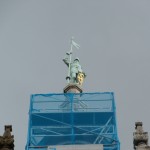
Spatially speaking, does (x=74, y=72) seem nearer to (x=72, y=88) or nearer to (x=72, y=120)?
(x=72, y=88)

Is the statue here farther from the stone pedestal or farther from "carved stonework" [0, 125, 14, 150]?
"carved stonework" [0, 125, 14, 150]

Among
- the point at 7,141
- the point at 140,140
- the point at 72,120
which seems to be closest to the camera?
the point at 7,141

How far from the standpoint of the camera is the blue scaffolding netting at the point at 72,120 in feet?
129

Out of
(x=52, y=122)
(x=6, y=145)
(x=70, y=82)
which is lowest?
(x=6, y=145)

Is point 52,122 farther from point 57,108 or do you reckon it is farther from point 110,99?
point 110,99

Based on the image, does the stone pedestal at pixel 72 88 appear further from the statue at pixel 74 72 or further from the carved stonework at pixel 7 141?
the carved stonework at pixel 7 141

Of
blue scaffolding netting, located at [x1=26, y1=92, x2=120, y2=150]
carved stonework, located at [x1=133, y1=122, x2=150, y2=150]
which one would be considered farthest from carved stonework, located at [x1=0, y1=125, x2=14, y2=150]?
carved stonework, located at [x1=133, y1=122, x2=150, y2=150]

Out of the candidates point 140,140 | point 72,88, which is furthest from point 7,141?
point 72,88

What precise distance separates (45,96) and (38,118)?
2.42 metres

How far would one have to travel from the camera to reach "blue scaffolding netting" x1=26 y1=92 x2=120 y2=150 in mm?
39438

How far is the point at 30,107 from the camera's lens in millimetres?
41906

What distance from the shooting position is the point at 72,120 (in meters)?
40.6

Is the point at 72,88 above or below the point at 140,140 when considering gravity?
above

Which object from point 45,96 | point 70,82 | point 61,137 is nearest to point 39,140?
point 61,137
